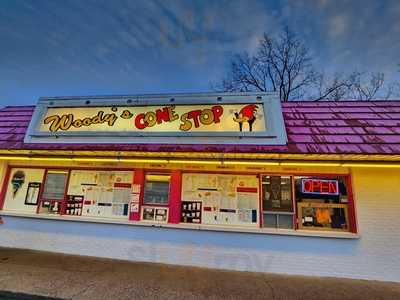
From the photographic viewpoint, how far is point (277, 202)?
20.9ft

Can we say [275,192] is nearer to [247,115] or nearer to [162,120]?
[247,115]

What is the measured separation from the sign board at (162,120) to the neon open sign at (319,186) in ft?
4.91

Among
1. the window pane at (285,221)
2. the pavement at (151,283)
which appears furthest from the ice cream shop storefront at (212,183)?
the pavement at (151,283)

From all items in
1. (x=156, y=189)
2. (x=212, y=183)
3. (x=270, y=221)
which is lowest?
(x=270, y=221)

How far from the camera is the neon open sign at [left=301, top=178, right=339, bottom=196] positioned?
20.5 ft

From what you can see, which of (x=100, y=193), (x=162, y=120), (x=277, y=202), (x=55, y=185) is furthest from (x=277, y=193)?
(x=55, y=185)

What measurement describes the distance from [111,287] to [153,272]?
45.4 inches

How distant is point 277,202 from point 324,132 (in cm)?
224

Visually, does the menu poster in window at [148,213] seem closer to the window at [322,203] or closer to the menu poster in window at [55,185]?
the menu poster in window at [55,185]

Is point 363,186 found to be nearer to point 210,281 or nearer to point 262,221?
point 262,221

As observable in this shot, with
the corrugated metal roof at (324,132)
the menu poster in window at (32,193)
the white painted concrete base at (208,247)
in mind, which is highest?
the corrugated metal roof at (324,132)

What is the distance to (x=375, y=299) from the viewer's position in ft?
15.2

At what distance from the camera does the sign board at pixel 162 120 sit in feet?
20.0

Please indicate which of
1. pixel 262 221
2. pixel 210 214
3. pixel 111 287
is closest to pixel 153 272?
pixel 111 287
